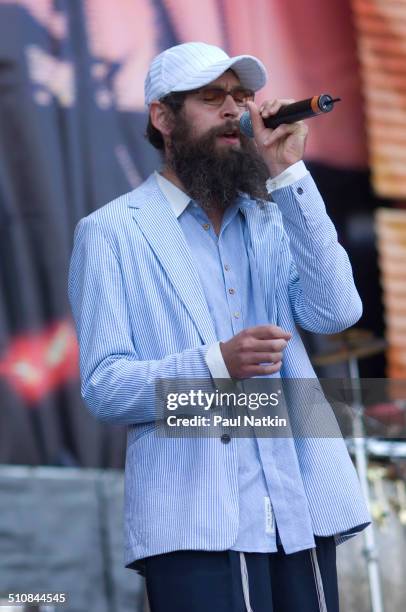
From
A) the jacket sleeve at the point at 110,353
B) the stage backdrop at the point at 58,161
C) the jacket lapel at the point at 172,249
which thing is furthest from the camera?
the stage backdrop at the point at 58,161

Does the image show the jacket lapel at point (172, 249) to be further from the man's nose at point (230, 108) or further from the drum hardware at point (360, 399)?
the drum hardware at point (360, 399)

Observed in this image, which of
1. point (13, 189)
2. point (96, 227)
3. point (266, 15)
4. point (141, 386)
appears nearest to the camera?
point (141, 386)

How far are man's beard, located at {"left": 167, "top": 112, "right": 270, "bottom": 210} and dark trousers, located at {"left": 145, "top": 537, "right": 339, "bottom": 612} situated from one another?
2.63ft

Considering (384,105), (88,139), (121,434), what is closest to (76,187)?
(88,139)

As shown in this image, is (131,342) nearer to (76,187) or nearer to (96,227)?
(96,227)

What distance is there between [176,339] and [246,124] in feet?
1.60

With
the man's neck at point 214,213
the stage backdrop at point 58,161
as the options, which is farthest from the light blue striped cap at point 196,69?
the stage backdrop at point 58,161

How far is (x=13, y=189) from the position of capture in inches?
162

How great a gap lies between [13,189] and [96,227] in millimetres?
1670

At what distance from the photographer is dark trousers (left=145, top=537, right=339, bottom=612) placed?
2.21 meters

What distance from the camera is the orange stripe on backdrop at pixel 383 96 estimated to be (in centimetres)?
484

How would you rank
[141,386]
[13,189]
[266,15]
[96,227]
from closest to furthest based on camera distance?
[141,386]
[96,227]
[13,189]
[266,15]

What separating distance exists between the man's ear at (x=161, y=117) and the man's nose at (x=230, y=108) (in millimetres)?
164

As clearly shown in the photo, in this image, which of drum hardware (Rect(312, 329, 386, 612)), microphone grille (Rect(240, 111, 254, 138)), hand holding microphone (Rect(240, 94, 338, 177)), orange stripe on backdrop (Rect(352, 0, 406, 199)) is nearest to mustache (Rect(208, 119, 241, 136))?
microphone grille (Rect(240, 111, 254, 138))
